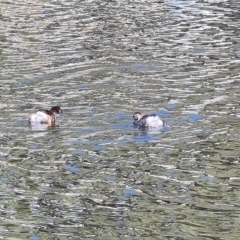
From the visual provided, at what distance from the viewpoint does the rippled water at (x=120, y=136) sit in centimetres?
995

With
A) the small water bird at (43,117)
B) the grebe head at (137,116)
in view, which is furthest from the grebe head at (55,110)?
the grebe head at (137,116)

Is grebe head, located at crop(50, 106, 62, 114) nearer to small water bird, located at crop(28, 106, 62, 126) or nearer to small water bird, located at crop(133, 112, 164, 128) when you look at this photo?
small water bird, located at crop(28, 106, 62, 126)

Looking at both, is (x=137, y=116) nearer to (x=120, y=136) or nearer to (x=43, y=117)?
(x=120, y=136)

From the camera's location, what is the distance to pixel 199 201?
1048 cm

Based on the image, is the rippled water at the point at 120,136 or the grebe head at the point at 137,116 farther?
the grebe head at the point at 137,116

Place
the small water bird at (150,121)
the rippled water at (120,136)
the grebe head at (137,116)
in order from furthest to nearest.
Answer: the grebe head at (137,116) < the small water bird at (150,121) < the rippled water at (120,136)

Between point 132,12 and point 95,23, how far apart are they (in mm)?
3664

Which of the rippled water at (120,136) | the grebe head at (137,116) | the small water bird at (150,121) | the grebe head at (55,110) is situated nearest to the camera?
the rippled water at (120,136)

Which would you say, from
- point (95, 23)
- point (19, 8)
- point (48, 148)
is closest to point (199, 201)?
point (48, 148)

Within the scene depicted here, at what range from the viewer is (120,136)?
532 inches

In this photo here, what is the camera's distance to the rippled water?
9.95 metres

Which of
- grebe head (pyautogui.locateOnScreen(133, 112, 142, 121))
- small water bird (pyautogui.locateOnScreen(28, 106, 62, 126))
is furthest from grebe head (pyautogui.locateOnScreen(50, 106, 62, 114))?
grebe head (pyautogui.locateOnScreen(133, 112, 142, 121))

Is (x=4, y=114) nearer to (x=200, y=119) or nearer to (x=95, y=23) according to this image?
(x=200, y=119)

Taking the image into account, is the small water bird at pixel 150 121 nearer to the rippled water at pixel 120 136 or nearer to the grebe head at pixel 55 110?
the rippled water at pixel 120 136
